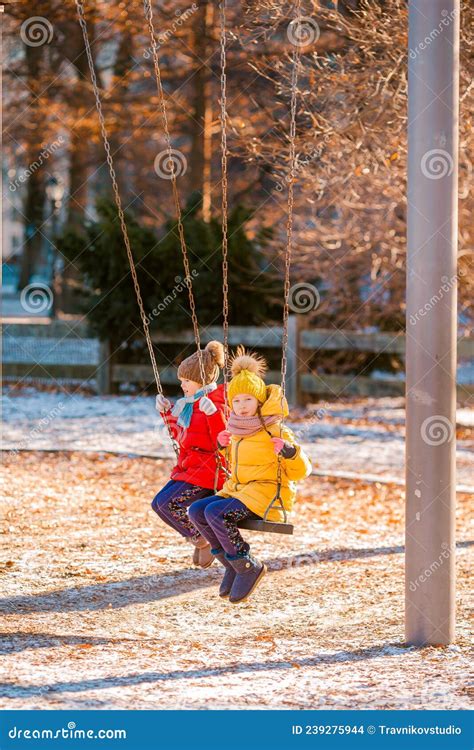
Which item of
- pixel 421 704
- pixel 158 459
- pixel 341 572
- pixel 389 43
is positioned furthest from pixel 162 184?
pixel 421 704

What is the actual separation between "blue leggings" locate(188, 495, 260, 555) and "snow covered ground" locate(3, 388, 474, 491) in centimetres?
503

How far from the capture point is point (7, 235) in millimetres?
67750

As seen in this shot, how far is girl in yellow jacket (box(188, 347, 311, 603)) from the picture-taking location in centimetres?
548

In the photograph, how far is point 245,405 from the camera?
18.0ft

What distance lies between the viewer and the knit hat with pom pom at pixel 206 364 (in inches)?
230

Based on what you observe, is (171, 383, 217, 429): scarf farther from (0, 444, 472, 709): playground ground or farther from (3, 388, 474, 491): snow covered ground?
(3, 388, 474, 491): snow covered ground

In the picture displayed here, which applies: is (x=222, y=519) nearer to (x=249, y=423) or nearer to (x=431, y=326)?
(x=249, y=423)

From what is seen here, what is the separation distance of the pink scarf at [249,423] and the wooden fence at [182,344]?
813 centimetres

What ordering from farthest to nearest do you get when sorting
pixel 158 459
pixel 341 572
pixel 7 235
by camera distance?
pixel 7 235 → pixel 158 459 → pixel 341 572

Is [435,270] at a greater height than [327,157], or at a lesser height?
lesser

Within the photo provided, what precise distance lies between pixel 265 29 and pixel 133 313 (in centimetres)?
693

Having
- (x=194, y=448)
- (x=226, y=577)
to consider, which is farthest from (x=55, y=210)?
(x=226, y=577)

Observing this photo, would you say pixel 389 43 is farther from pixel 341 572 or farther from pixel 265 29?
pixel 341 572

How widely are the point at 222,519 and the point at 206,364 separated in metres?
0.84
